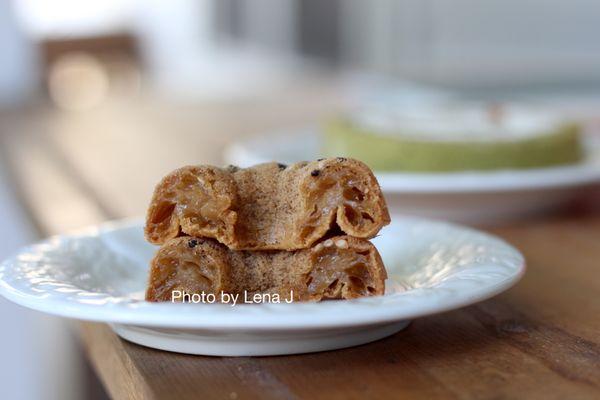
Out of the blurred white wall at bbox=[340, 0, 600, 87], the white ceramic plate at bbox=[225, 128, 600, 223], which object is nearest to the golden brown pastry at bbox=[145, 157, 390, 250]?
the white ceramic plate at bbox=[225, 128, 600, 223]

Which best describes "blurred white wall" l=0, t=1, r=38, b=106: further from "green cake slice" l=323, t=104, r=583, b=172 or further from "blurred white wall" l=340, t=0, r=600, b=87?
"green cake slice" l=323, t=104, r=583, b=172

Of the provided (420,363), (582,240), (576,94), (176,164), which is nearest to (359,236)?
(420,363)

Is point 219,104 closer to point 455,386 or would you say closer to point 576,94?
point 576,94

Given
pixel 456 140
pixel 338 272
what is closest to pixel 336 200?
pixel 338 272

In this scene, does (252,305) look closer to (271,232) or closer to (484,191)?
(271,232)

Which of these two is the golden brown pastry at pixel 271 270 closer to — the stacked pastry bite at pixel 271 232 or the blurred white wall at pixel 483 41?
the stacked pastry bite at pixel 271 232

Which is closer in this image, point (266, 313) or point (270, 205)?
point (266, 313)

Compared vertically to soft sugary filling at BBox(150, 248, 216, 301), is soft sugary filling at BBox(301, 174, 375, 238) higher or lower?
higher
